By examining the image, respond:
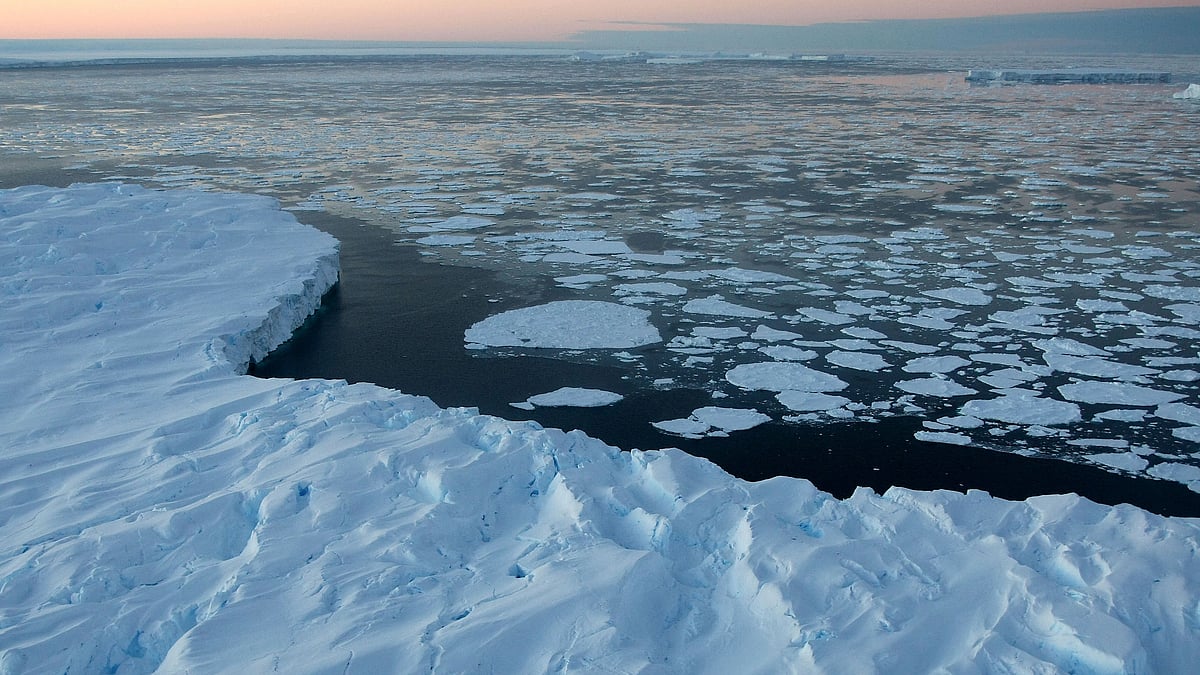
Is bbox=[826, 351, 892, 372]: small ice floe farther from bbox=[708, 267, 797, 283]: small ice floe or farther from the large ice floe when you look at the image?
bbox=[708, 267, 797, 283]: small ice floe

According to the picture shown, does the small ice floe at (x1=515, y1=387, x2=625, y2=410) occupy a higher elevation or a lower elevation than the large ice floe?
lower

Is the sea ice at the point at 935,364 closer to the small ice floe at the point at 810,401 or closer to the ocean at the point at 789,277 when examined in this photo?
the ocean at the point at 789,277

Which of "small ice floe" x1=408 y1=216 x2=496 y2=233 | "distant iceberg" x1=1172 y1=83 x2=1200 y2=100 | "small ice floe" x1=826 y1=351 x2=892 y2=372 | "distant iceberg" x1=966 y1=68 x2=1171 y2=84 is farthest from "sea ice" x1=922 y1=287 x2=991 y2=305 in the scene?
"distant iceberg" x1=966 y1=68 x2=1171 y2=84

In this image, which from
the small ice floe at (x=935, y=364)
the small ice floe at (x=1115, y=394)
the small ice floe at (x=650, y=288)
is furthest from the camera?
the small ice floe at (x=650, y=288)

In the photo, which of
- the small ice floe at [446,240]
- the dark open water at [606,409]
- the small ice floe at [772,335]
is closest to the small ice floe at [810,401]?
the dark open water at [606,409]

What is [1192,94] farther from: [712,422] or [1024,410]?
[712,422]

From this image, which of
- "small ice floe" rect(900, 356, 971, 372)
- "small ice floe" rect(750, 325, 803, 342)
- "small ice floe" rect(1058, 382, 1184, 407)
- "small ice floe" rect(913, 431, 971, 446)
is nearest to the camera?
"small ice floe" rect(913, 431, 971, 446)
